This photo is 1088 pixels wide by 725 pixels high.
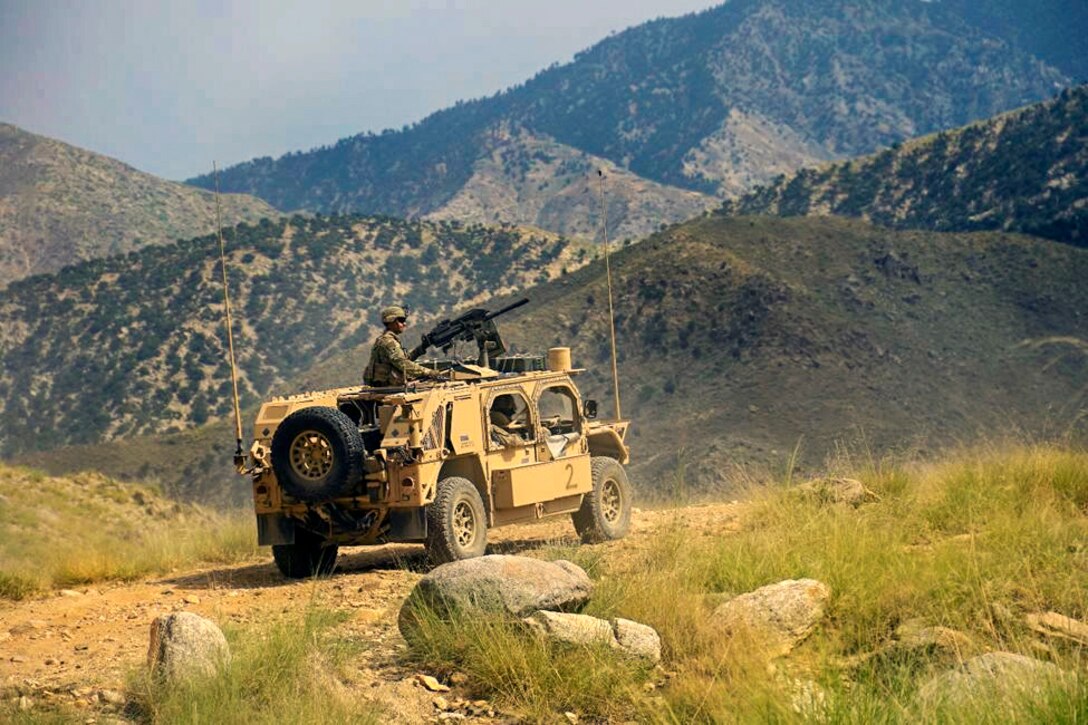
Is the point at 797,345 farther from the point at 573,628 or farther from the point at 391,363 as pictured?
the point at 573,628

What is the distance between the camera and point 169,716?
7617mm

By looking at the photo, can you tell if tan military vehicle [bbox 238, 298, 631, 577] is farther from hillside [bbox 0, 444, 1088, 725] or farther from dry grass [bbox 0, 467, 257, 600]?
dry grass [bbox 0, 467, 257, 600]

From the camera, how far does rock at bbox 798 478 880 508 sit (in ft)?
47.3

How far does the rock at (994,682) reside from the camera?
6.45 metres

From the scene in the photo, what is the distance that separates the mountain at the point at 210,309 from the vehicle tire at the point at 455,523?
152ft

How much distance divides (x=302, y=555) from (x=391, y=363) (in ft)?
6.67

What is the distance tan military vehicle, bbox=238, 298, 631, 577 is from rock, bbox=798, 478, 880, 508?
2.28m

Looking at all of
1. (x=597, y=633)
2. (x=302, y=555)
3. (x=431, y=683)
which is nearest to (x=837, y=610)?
(x=597, y=633)

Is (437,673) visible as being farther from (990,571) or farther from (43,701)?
(990,571)

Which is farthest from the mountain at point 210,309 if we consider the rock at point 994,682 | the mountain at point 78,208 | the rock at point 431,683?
the rock at point 994,682

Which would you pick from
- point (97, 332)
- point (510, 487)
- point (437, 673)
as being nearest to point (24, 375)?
point (97, 332)

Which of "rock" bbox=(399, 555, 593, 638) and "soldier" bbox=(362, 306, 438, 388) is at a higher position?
"soldier" bbox=(362, 306, 438, 388)

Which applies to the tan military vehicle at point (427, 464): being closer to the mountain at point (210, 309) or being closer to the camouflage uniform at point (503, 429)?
the camouflage uniform at point (503, 429)

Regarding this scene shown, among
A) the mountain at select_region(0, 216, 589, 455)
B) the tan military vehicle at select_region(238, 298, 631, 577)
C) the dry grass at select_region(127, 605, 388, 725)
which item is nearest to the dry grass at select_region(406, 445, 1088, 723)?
the dry grass at select_region(127, 605, 388, 725)
